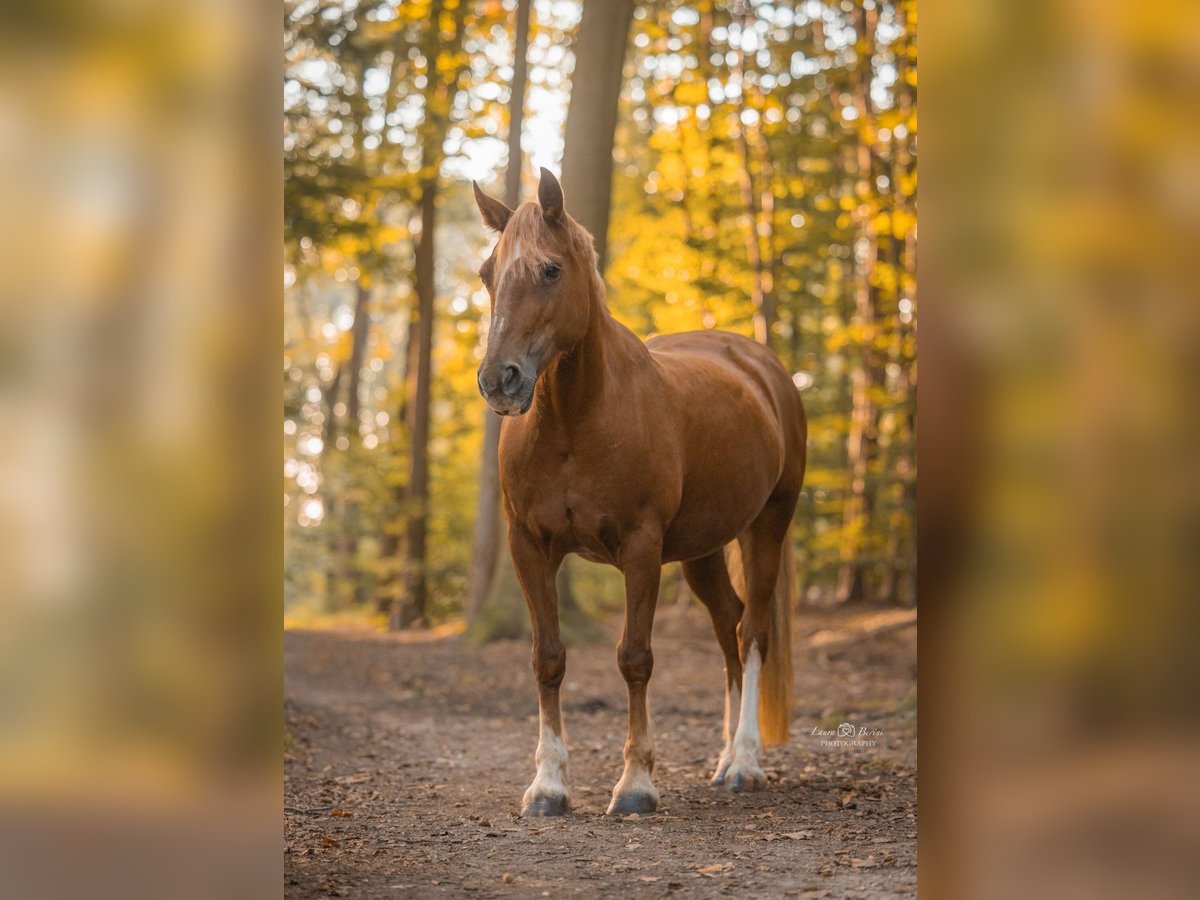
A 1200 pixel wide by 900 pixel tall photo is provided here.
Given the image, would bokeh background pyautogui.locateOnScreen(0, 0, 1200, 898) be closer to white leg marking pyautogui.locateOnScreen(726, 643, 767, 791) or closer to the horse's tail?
white leg marking pyautogui.locateOnScreen(726, 643, 767, 791)

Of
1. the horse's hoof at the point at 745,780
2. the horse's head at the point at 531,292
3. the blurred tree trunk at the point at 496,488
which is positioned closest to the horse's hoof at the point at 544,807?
the horse's hoof at the point at 745,780

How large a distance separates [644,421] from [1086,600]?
2991 millimetres

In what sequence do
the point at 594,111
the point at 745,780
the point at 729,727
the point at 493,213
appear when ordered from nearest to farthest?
the point at 493,213
the point at 745,780
the point at 729,727
the point at 594,111

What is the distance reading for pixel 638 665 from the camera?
4.91m

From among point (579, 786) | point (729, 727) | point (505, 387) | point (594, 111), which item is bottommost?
point (579, 786)

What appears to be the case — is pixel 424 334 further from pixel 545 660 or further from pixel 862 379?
pixel 545 660

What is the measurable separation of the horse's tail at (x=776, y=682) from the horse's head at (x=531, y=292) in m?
2.25

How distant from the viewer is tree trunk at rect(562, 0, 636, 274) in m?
8.19

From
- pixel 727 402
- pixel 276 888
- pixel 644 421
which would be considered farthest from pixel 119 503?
pixel 727 402

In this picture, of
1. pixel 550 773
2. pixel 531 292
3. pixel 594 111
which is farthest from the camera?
pixel 594 111

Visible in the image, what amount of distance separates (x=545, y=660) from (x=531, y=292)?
1.61m

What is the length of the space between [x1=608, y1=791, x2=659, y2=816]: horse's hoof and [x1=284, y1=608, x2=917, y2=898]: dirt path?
7cm

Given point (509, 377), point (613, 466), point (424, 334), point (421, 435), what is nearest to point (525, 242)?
point (509, 377)

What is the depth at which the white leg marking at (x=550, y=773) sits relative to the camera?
4.83 m
